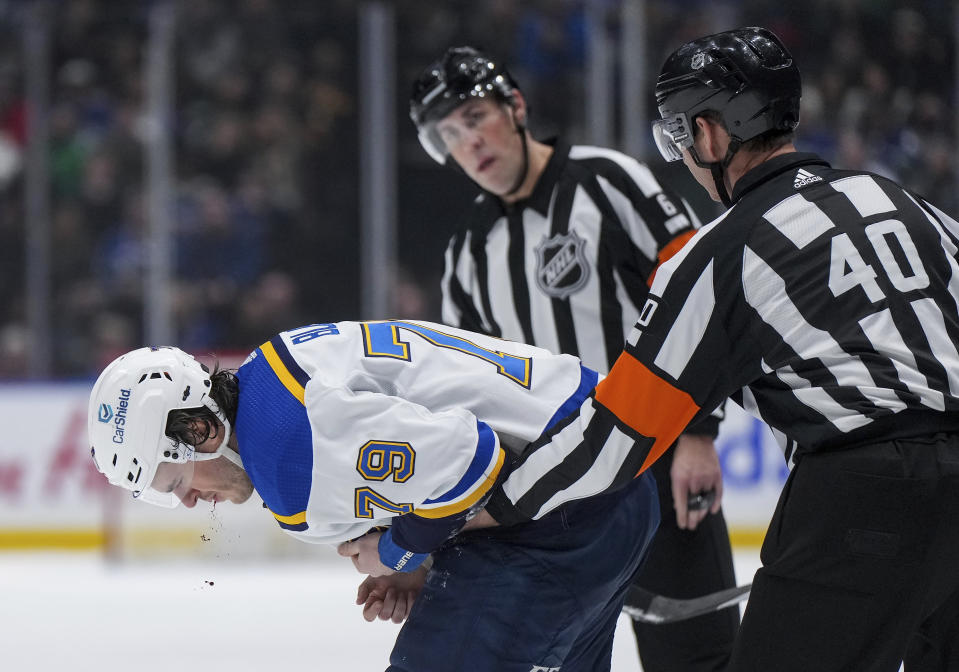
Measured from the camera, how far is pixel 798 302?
1517 mm

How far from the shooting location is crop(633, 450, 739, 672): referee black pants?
7.84 feet

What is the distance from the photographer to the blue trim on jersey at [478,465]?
5.63ft

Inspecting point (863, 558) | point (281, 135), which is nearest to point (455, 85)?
point (863, 558)

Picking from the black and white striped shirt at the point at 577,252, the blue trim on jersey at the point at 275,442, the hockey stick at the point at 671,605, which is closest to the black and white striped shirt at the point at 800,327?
the blue trim on jersey at the point at 275,442

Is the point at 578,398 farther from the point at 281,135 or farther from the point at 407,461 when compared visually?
the point at 281,135

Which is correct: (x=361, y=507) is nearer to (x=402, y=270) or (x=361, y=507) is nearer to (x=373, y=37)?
(x=402, y=270)

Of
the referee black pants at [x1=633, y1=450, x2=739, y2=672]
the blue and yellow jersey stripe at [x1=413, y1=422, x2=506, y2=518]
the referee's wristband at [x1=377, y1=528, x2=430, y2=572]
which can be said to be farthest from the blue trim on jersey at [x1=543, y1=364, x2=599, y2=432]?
the referee black pants at [x1=633, y1=450, x2=739, y2=672]

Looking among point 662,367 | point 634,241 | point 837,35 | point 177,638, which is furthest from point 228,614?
point 837,35

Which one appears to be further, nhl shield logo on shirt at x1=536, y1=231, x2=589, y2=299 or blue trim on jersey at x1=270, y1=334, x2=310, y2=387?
nhl shield logo on shirt at x1=536, y1=231, x2=589, y2=299

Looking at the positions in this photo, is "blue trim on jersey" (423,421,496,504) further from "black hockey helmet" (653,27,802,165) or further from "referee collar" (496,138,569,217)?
"referee collar" (496,138,569,217)

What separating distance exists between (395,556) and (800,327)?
2.38 feet

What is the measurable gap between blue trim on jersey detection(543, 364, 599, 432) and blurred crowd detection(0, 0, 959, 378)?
12.9 feet

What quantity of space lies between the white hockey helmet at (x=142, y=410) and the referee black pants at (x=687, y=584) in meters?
1.06

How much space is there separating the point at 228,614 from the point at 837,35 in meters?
4.37
